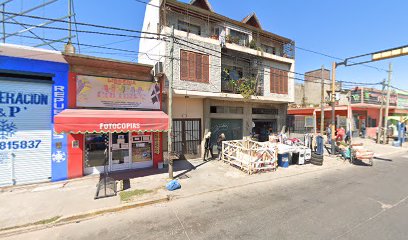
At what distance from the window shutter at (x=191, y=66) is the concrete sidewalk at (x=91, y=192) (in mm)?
5347

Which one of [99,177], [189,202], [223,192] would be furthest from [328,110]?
[99,177]

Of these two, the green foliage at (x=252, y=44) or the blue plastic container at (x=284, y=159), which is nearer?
the blue plastic container at (x=284, y=159)

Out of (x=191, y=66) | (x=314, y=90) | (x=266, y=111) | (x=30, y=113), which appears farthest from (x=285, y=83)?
(x=314, y=90)

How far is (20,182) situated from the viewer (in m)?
7.26

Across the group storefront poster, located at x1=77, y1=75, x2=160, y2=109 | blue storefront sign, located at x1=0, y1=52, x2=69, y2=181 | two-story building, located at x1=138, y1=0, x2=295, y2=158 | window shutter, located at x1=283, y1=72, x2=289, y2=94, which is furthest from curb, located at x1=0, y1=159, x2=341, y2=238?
window shutter, located at x1=283, y1=72, x2=289, y2=94

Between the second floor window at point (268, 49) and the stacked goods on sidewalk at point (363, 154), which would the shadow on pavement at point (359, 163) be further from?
the second floor window at point (268, 49)

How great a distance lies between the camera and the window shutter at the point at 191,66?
11141 millimetres

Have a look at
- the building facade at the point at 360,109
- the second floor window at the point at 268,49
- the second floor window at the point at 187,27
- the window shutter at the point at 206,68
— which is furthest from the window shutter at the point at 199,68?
the building facade at the point at 360,109

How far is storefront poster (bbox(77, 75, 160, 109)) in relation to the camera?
818cm

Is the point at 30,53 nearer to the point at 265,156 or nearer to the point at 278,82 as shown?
the point at 265,156

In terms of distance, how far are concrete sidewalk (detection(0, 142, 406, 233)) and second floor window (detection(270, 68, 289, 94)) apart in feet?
23.3

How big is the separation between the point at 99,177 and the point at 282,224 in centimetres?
754

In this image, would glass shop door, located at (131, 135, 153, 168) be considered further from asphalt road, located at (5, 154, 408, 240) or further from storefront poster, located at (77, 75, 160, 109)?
asphalt road, located at (5, 154, 408, 240)

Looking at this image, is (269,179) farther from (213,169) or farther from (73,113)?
(73,113)
